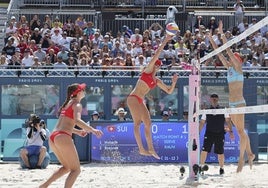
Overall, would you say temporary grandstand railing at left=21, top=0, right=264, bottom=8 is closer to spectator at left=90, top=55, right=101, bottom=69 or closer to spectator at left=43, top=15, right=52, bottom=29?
spectator at left=43, top=15, right=52, bottom=29

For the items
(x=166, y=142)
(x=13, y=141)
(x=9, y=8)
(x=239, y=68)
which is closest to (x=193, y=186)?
(x=239, y=68)

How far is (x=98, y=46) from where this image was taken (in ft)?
68.1

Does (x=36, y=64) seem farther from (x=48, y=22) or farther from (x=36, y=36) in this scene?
(x=48, y=22)

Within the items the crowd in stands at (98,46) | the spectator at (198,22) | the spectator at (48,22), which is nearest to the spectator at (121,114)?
the crowd in stands at (98,46)

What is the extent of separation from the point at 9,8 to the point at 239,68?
14.2m

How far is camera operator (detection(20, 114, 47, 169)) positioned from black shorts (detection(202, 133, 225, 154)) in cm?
346

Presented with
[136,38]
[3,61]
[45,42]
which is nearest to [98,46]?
[136,38]

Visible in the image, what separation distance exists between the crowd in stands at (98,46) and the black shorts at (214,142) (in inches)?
182

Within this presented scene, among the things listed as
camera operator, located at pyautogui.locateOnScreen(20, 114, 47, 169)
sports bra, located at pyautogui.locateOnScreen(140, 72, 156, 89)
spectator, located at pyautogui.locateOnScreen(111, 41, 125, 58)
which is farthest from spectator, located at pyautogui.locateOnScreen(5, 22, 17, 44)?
sports bra, located at pyautogui.locateOnScreen(140, 72, 156, 89)

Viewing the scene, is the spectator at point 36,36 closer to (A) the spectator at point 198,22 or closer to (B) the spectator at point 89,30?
(B) the spectator at point 89,30

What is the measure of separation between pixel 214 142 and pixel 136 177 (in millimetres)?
1735

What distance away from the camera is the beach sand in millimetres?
11484

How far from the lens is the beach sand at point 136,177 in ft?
37.7

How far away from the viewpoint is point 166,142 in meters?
16.7
